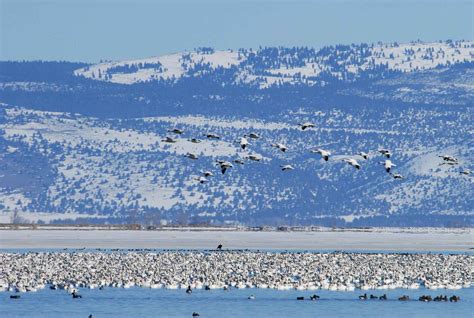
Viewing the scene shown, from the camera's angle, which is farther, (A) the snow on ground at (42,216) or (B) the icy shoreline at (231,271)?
(A) the snow on ground at (42,216)

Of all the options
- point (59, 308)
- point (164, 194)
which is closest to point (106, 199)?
point (164, 194)

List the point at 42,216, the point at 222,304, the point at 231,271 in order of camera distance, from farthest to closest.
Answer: the point at 42,216
the point at 231,271
the point at 222,304

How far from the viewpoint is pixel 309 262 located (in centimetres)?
5725

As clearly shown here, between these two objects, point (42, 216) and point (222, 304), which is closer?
point (222, 304)

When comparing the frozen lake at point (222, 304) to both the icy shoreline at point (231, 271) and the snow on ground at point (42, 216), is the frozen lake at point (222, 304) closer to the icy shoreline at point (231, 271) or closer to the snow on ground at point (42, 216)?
the icy shoreline at point (231, 271)

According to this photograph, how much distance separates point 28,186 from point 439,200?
2030 inches

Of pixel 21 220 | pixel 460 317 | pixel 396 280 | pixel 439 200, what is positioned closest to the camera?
pixel 460 317

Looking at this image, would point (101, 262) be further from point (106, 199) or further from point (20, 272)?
point (106, 199)

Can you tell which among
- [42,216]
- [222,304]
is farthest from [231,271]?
[42,216]

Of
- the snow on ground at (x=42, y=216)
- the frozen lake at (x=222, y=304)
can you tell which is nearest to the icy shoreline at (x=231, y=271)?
the frozen lake at (x=222, y=304)

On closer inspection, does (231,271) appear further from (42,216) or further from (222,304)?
(42,216)

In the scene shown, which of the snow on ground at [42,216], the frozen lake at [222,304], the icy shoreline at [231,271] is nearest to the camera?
the frozen lake at [222,304]

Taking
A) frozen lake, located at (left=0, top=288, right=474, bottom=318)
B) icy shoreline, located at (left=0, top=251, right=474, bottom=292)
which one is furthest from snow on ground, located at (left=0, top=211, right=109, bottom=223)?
frozen lake, located at (left=0, top=288, right=474, bottom=318)

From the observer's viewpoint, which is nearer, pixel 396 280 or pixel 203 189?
pixel 396 280
